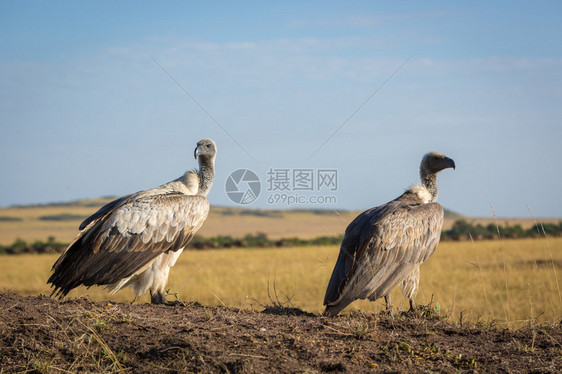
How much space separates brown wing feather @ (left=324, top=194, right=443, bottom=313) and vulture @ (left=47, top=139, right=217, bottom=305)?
2.73 metres

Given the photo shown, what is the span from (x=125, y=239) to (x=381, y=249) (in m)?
4.07

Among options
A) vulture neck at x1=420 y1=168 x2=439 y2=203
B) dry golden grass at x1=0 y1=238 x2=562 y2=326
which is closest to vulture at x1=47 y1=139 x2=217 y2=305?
vulture neck at x1=420 y1=168 x2=439 y2=203

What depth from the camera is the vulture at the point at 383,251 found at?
8031mm

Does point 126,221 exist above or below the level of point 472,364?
above

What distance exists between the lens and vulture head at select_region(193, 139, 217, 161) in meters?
10.6

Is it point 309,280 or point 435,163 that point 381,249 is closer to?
point 435,163

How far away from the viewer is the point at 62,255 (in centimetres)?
892

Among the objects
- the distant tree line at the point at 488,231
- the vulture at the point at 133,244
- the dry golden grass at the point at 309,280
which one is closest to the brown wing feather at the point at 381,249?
the vulture at the point at 133,244

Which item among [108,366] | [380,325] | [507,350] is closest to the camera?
[108,366]

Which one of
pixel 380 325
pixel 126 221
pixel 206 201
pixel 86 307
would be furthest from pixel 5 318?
pixel 380 325

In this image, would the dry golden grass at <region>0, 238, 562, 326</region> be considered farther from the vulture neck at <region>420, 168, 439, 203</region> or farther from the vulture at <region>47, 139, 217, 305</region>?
the vulture at <region>47, 139, 217, 305</region>

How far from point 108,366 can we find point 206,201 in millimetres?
4655

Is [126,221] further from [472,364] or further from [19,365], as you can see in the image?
[472,364]

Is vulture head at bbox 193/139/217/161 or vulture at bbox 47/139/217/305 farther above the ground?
vulture head at bbox 193/139/217/161
